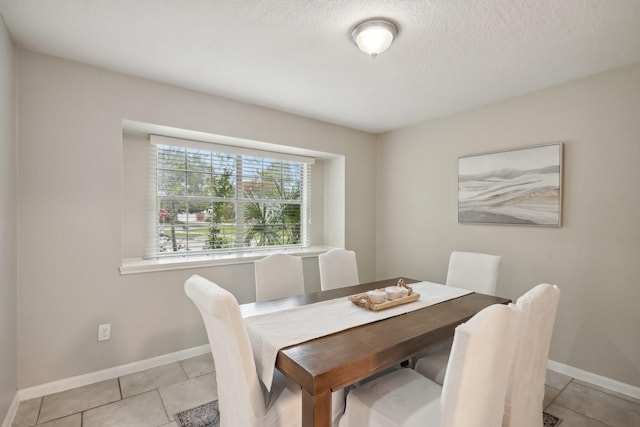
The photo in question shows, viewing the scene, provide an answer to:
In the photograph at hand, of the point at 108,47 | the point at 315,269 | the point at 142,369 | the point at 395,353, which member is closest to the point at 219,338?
the point at 395,353

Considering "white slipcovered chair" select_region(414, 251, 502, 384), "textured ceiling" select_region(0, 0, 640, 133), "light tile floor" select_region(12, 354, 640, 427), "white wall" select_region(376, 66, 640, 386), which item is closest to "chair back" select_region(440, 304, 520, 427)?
"white slipcovered chair" select_region(414, 251, 502, 384)

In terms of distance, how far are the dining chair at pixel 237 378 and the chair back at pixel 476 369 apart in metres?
0.69

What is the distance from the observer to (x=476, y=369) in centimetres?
105

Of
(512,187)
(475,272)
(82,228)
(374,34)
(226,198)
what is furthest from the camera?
(226,198)

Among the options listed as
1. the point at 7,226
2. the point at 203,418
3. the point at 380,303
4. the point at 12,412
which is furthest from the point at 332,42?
the point at 12,412

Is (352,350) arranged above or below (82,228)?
below

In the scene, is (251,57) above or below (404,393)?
above

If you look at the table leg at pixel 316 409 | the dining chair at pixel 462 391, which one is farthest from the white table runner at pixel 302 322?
the dining chair at pixel 462 391

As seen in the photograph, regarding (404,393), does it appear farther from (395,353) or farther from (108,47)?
(108,47)

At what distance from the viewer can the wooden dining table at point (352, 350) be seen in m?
1.21

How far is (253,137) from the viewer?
3143 millimetres

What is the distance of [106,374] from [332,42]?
295 cm

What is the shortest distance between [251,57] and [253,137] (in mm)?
1013

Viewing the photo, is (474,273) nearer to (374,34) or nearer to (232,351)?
(374,34)
